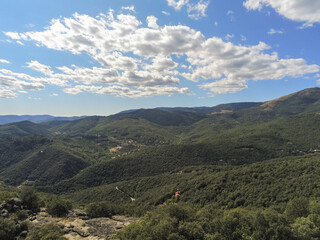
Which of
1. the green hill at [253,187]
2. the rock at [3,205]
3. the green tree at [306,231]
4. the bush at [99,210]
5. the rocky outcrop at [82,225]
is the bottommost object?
the green hill at [253,187]

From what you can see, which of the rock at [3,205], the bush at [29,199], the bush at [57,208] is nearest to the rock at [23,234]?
the rock at [3,205]

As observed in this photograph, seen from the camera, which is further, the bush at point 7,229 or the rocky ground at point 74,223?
the rocky ground at point 74,223

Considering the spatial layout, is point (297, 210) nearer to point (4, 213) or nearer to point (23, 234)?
point (23, 234)

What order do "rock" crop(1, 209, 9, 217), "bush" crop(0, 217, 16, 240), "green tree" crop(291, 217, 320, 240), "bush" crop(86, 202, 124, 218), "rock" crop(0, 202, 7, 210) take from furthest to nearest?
1. "bush" crop(86, 202, 124, 218)
2. "rock" crop(0, 202, 7, 210)
3. "rock" crop(1, 209, 9, 217)
4. "bush" crop(0, 217, 16, 240)
5. "green tree" crop(291, 217, 320, 240)

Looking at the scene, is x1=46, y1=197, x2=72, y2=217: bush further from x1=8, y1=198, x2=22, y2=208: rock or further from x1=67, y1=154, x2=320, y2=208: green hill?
x1=67, y1=154, x2=320, y2=208: green hill

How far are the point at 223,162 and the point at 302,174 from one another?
116432 mm

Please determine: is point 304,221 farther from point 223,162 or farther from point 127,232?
point 223,162

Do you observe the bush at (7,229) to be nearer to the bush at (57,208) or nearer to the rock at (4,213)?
the rock at (4,213)

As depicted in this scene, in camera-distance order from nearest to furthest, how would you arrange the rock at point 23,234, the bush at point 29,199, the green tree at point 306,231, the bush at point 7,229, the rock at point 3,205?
1. the green tree at point 306,231
2. the bush at point 7,229
3. the rock at point 23,234
4. the rock at point 3,205
5. the bush at point 29,199

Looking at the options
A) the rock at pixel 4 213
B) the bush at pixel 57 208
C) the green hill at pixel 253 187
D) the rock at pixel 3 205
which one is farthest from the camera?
the green hill at pixel 253 187

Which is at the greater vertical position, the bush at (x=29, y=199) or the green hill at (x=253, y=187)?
the bush at (x=29, y=199)

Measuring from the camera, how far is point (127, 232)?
35938mm

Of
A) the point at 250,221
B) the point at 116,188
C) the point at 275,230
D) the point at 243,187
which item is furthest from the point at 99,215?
the point at 116,188

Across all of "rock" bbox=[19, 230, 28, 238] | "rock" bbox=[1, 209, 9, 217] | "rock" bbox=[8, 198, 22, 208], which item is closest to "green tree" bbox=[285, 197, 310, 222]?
"rock" bbox=[19, 230, 28, 238]
